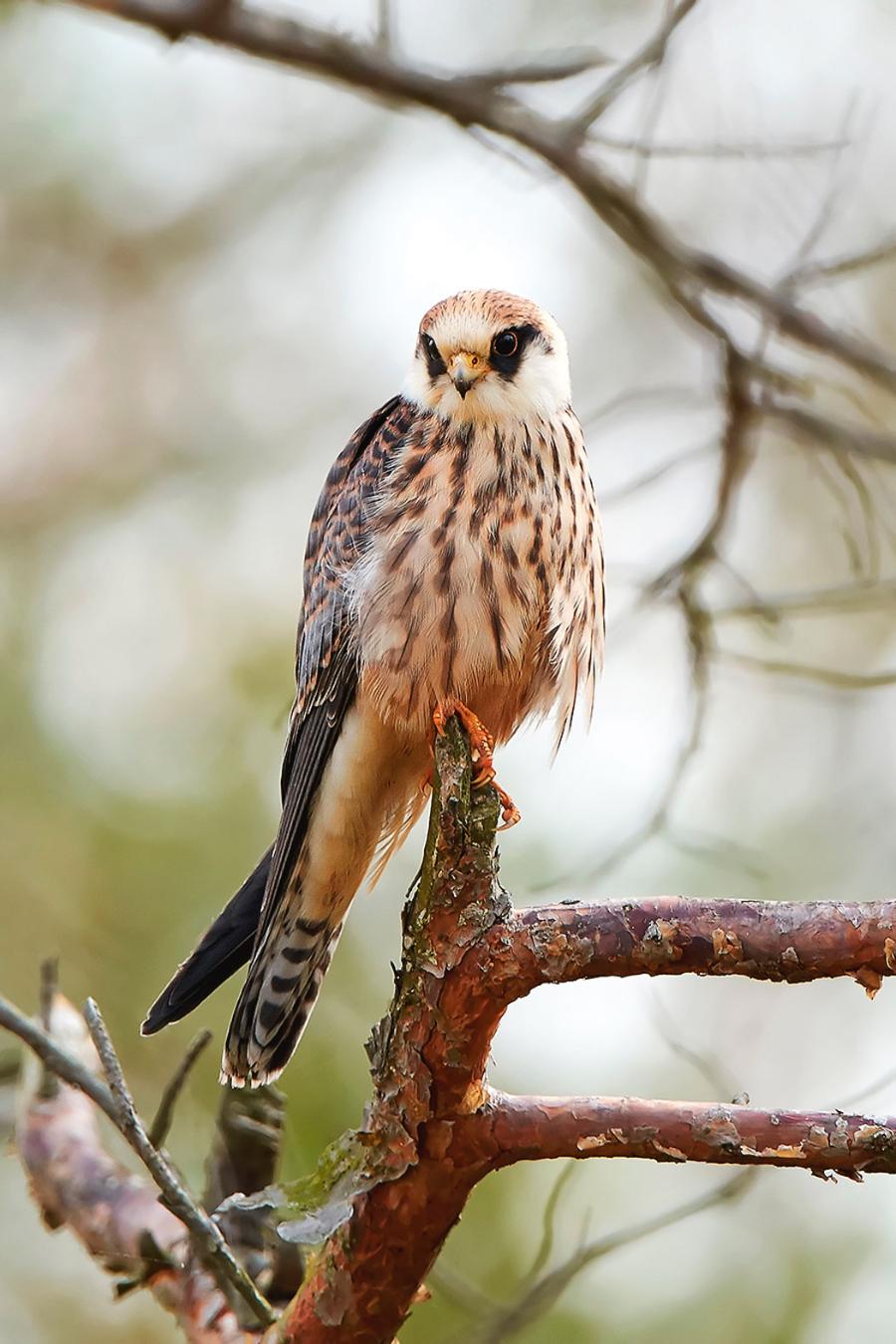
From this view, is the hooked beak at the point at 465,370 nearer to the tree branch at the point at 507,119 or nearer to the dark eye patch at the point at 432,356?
the dark eye patch at the point at 432,356

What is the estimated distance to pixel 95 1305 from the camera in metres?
5.34

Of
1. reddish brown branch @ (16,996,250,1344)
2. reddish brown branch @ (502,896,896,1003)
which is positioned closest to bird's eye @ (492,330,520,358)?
reddish brown branch @ (502,896,896,1003)

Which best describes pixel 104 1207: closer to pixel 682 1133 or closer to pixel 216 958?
pixel 216 958

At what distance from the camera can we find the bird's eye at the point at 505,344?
3.16m

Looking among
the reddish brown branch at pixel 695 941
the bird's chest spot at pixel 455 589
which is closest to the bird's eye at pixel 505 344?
the bird's chest spot at pixel 455 589

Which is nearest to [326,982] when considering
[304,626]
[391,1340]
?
[304,626]

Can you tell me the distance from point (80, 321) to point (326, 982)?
378 centimetres

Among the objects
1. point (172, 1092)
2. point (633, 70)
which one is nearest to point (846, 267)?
point (633, 70)

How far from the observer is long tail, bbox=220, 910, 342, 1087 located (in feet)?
9.98

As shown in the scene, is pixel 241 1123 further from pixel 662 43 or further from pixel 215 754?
pixel 215 754

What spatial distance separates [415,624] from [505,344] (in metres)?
0.70

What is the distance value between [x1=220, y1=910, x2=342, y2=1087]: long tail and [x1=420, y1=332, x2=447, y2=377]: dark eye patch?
116 centimetres

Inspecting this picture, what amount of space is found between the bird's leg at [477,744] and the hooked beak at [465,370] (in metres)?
0.64

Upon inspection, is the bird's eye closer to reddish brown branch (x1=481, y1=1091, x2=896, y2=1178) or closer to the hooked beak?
the hooked beak
